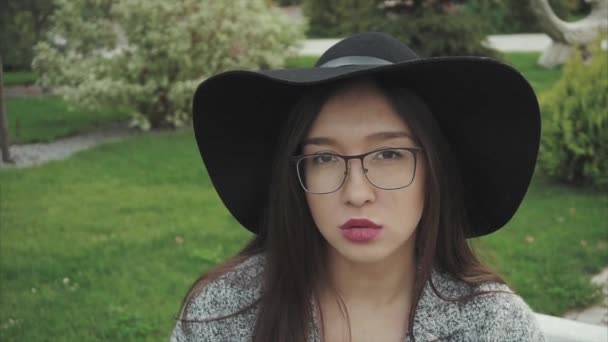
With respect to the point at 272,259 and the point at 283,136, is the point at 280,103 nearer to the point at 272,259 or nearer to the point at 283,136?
the point at 283,136

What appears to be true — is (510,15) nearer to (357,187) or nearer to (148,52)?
(148,52)

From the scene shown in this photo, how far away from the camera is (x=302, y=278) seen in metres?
1.65

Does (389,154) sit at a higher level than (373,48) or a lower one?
Answer: lower

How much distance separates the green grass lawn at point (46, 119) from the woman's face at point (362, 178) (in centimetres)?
743

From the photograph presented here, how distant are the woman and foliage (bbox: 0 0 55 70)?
10.8 metres

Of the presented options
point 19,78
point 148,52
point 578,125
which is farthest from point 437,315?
point 19,78

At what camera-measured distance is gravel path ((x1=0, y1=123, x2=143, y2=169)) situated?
7.39 meters

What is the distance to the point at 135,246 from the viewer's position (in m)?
4.79

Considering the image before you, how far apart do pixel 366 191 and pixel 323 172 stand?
107 mm

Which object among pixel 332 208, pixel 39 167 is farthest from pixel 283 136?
pixel 39 167

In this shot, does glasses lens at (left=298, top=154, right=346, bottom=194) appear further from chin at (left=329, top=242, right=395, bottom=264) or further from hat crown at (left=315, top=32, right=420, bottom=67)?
hat crown at (left=315, top=32, right=420, bottom=67)

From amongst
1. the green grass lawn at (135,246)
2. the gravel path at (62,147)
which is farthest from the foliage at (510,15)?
the green grass lawn at (135,246)

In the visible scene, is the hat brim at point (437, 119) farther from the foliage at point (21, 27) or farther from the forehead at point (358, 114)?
the foliage at point (21, 27)

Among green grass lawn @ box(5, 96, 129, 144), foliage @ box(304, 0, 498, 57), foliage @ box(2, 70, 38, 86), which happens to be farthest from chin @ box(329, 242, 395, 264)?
foliage @ box(2, 70, 38, 86)
